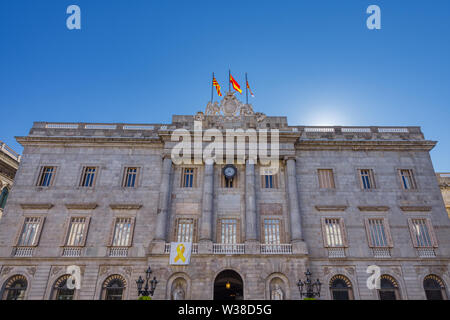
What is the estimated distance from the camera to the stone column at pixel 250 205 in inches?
991

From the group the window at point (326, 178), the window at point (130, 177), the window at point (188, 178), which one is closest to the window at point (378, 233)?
the window at point (326, 178)

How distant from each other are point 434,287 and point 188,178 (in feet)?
72.6

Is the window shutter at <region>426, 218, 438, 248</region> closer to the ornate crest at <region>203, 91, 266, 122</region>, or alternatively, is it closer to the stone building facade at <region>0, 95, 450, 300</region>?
the stone building facade at <region>0, 95, 450, 300</region>

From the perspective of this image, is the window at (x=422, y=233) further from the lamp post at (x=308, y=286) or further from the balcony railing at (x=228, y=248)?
the balcony railing at (x=228, y=248)

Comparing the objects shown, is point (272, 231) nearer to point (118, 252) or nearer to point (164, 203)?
point (164, 203)

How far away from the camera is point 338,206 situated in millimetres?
A: 26875

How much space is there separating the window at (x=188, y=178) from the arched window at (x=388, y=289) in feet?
57.8

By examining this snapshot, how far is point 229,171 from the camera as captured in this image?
2814 centimetres

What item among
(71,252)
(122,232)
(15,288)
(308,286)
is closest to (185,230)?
(122,232)

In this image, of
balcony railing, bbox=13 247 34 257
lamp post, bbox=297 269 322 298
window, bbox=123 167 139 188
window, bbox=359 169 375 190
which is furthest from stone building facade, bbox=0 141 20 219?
window, bbox=359 169 375 190

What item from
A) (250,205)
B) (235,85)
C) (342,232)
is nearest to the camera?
(342,232)
